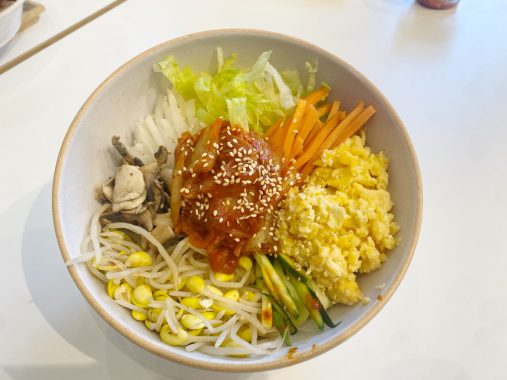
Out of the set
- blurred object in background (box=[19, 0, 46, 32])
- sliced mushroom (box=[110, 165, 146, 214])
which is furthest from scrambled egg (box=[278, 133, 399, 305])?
blurred object in background (box=[19, 0, 46, 32])

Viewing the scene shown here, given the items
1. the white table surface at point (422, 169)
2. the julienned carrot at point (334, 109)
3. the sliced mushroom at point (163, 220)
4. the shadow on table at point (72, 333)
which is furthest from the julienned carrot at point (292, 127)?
the shadow on table at point (72, 333)

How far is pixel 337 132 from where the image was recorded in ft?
5.41

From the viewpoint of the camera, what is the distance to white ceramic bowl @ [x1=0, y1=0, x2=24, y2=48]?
205 centimetres

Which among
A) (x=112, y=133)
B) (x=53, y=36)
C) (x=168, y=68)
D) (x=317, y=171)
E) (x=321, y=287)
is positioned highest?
(x=53, y=36)

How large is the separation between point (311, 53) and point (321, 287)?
95 cm

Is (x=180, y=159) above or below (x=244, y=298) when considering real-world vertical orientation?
above

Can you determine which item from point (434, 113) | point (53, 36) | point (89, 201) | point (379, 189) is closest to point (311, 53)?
point (379, 189)

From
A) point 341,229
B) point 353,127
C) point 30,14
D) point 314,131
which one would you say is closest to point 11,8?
point 30,14

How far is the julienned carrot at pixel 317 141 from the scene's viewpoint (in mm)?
1621

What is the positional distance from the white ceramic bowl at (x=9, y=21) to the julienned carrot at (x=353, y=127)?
1730 millimetres

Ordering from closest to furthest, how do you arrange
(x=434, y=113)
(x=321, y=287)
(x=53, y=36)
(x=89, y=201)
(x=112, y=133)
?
(x=321, y=287)
(x=89, y=201)
(x=112, y=133)
(x=434, y=113)
(x=53, y=36)

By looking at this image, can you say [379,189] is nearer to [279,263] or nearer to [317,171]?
[317,171]

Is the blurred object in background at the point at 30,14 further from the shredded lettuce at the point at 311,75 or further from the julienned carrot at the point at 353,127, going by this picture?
the julienned carrot at the point at 353,127

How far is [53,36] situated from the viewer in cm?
236
